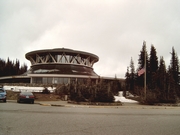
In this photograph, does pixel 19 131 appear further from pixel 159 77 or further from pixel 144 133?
pixel 159 77

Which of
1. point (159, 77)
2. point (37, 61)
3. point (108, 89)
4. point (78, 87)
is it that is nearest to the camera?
point (108, 89)

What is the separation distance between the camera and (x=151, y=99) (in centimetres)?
2400

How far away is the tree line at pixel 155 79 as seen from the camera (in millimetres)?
25344

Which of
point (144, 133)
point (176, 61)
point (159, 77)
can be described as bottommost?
point (144, 133)

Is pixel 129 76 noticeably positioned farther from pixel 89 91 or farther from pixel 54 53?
pixel 89 91

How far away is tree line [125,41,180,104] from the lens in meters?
25.3

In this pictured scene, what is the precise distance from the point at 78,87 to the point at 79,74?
33794mm

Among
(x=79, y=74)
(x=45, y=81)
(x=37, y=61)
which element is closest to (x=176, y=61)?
(x=79, y=74)

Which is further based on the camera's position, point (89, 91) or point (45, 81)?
point (45, 81)

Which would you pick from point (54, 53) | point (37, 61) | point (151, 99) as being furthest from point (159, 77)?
point (37, 61)

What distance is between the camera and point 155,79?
33.8 m

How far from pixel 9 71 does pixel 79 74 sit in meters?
47.4

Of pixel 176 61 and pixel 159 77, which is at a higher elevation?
pixel 176 61

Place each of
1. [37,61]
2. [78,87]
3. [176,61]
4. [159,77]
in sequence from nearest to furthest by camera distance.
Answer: [78,87], [159,77], [176,61], [37,61]
